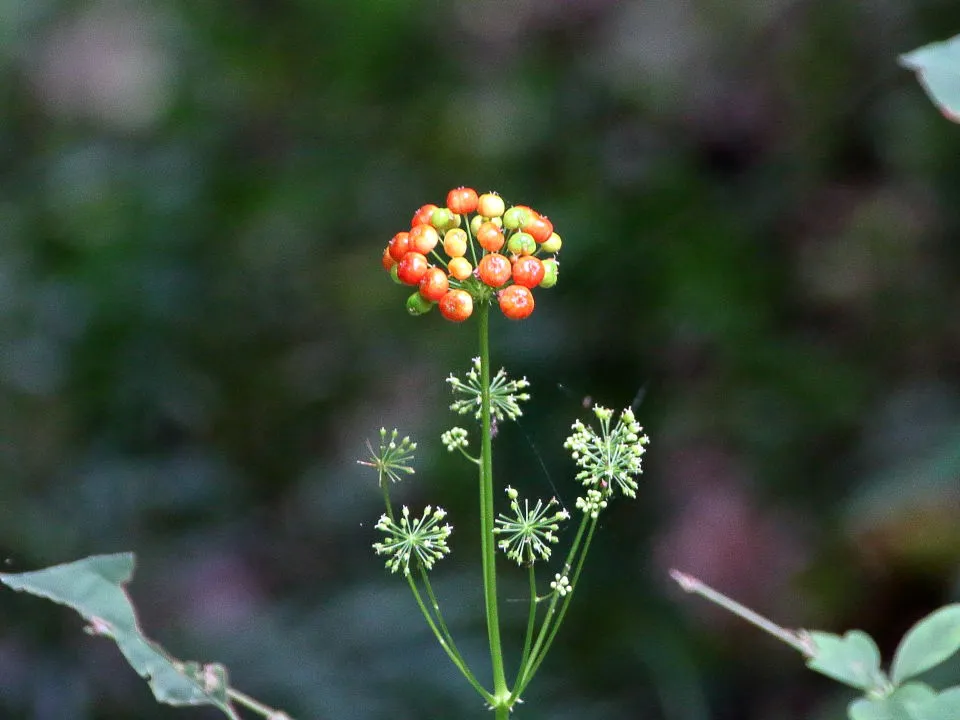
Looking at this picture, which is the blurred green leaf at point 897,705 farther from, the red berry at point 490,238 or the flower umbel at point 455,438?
the red berry at point 490,238

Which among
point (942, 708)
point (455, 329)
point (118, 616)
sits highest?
point (455, 329)

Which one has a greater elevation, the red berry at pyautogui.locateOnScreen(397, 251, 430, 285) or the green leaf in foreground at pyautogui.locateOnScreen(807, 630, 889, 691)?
the red berry at pyautogui.locateOnScreen(397, 251, 430, 285)

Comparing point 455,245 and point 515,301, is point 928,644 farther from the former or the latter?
point 455,245

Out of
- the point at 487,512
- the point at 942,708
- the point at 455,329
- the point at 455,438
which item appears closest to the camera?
the point at 942,708

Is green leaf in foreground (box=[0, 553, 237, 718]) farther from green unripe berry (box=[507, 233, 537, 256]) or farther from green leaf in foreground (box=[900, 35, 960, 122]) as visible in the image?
green leaf in foreground (box=[900, 35, 960, 122])

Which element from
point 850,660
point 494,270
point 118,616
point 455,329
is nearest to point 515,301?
point 494,270

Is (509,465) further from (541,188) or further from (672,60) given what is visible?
(672,60)

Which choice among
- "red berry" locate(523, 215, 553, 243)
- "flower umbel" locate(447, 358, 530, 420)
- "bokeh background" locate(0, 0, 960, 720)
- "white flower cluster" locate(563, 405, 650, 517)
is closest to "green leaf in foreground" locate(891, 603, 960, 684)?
"white flower cluster" locate(563, 405, 650, 517)
